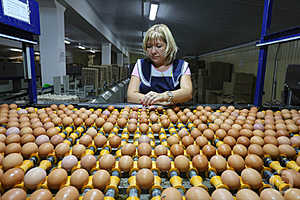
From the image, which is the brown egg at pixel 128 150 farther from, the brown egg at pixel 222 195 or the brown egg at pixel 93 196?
the brown egg at pixel 222 195

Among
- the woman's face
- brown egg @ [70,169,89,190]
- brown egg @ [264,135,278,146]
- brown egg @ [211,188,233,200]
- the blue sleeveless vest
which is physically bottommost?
brown egg @ [70,169,89,190]

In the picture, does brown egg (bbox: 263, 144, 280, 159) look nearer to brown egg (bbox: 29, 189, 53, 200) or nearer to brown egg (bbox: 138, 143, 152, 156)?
brown egg (bbox: 138, 143, 152, 156)

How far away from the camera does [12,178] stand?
49 centimetres

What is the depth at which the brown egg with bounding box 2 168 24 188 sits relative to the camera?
48 cm

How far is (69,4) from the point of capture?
15.7ft

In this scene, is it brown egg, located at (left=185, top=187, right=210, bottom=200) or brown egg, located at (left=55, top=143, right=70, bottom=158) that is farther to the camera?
brown egg, located at (left=55, top=143, right=70, bottom=158)

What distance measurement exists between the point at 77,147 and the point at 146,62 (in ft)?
4.26

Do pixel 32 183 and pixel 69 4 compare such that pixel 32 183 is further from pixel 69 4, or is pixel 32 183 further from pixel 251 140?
pixel 69 4

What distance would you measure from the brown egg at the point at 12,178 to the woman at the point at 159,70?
105 cm

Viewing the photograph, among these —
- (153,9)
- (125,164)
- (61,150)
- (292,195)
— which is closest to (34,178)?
(61,150)

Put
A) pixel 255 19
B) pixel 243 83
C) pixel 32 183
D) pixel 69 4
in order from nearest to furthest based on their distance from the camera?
pixel 32 183 → pixel 255 19 → pixel 69 4 → pixel 243 83

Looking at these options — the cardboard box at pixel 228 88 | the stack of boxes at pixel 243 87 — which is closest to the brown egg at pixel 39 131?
the stack of boxes at pixel 243 87

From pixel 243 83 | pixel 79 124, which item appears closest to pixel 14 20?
pixel 79 124

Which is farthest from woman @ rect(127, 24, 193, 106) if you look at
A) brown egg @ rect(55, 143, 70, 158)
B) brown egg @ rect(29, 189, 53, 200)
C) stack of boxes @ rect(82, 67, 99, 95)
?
stack of boxes @ rect(82, 67, 99, 95)
